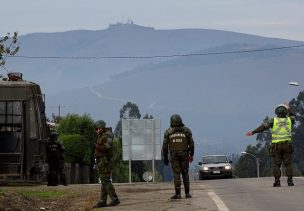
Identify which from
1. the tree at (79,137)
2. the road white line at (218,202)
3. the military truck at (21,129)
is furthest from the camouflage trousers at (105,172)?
the tree at (79,137)

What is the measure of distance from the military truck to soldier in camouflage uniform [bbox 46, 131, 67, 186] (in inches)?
75.9

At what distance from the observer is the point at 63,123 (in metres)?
61.3

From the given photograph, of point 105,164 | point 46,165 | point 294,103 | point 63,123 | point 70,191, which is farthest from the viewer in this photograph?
point 294,103

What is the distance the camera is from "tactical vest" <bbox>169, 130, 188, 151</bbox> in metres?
18.5

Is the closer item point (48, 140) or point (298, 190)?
point (298, 190)

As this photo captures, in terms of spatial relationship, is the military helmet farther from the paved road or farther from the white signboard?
the white signboard

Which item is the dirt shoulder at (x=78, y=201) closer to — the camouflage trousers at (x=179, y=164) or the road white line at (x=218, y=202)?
the road white line at (x=218, y=202)

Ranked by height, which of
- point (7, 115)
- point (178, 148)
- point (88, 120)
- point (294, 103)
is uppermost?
point (294, 103)

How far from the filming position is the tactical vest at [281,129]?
2180 cm

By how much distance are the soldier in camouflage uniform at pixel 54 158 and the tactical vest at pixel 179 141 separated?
8792 mm

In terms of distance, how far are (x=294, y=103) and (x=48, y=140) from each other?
410ft

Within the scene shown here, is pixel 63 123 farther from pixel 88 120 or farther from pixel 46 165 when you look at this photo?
pixel 46 165

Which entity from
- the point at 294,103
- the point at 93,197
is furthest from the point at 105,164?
the point at 294,103

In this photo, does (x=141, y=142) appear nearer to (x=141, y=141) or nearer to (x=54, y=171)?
(x=141, y=141)
